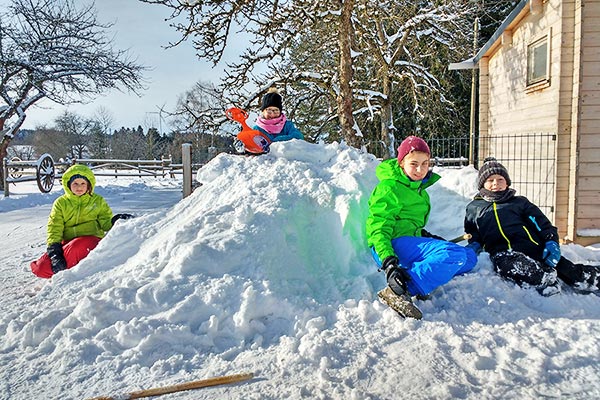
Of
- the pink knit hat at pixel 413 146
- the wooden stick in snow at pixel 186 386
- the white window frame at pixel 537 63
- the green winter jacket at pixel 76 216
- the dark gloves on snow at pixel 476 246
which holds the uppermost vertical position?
the white window frame at pixel 537 63

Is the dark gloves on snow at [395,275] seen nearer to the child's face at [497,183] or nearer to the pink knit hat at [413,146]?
the pink knit hat at [413,146]

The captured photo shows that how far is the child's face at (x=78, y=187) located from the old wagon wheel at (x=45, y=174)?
39.6 ft

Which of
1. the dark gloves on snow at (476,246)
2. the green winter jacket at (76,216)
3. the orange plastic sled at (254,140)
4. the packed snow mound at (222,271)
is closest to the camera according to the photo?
the packed snow mound at (222,271)

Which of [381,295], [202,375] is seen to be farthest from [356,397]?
[381,295]

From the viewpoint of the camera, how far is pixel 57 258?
4398mm

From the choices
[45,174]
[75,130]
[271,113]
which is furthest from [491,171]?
[75,130]

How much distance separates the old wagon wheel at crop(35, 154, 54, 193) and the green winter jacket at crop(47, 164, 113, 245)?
12.0m

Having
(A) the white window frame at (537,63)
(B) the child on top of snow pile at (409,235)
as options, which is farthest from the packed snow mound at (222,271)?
(A) the white window frame at (537,63)

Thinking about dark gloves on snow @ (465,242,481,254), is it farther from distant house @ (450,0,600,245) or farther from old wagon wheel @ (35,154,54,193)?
old wagon wheel @ (35,154,54,193)

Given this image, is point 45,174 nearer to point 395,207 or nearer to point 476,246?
point 395,207

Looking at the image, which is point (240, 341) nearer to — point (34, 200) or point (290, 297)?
point (290, 297)

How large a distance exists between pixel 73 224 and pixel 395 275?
3.62m

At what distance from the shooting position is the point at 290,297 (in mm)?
3299

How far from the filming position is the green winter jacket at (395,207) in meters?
3.49
